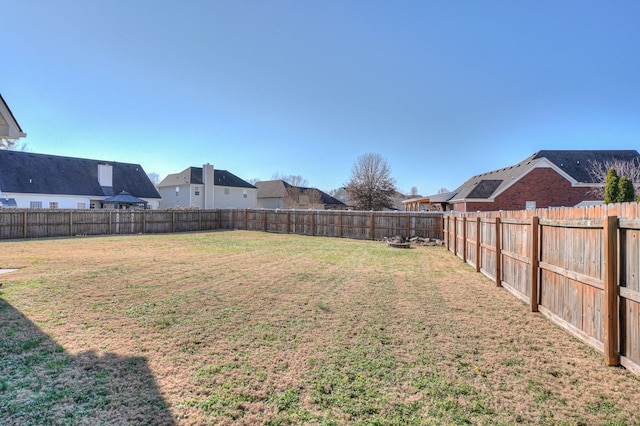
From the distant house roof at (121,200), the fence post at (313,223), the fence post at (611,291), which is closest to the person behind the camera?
the fence post at (611,291)

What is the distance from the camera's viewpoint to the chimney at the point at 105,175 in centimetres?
2995

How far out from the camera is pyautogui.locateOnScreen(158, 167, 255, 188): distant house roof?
3466cm

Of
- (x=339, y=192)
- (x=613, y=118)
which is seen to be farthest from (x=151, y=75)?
(x=339, y=192)

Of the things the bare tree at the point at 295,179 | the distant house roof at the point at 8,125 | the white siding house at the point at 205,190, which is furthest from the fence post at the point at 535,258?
the bare tree at the point at 295,179

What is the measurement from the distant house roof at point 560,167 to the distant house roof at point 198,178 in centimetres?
2509

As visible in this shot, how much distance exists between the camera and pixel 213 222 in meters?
26.1

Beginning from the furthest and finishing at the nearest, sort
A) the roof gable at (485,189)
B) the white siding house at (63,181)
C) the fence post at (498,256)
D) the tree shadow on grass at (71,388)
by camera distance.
Answer: the white siding house at (63,181) < the roof gable at (485,189) < the fence post at (498,256) < the tree shadow on grass at (71,388)

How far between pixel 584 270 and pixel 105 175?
35757mm

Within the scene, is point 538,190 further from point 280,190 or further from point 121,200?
point 121,200

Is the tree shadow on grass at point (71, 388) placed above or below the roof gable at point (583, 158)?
below

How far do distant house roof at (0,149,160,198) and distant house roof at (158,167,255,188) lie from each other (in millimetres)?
3628

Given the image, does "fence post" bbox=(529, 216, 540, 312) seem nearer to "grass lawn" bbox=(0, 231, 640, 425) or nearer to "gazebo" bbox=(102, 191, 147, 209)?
"grass lawn" bbox=(0, 231, 640, 425)

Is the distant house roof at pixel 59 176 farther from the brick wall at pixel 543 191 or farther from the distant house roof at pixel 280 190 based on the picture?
the brick wall at pixel 543 191

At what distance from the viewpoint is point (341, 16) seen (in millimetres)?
11047
